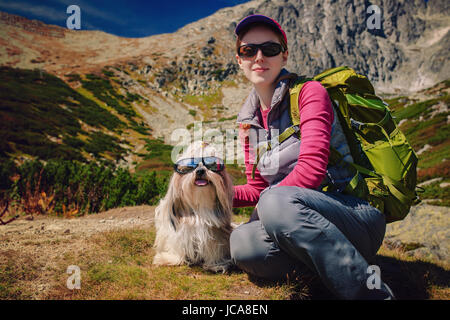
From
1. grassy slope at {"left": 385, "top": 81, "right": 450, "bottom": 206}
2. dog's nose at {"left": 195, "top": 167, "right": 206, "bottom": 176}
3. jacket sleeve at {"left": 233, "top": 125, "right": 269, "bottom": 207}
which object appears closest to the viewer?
dog's nose at {"left": 195, "top": 167, "right": 206, "bottom": 176}

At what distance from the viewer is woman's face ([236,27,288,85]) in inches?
107

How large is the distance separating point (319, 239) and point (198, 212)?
4.48ft

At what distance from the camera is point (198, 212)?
119 inches

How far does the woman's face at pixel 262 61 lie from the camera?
8.88 feet

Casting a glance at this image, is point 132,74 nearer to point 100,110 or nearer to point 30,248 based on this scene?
point 100,110

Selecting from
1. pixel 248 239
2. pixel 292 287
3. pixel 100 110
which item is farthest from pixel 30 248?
pixel 100 110

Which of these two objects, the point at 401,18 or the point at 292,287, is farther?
the point at 401,18

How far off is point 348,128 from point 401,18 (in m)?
205

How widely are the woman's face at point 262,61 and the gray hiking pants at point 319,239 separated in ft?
3.69

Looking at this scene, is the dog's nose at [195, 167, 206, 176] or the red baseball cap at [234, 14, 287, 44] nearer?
the red baseball cap at [234, 14, 287, 44]

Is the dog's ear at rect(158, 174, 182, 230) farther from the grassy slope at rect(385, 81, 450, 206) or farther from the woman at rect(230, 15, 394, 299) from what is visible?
the grassy slope at rect(385, 81, 450, 206)

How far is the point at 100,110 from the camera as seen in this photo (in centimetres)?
4672

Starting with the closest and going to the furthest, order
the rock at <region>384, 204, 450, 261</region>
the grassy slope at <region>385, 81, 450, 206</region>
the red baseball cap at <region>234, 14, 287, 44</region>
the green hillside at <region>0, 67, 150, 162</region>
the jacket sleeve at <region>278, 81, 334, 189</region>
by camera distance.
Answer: the jacket sleeve at <region>278, 81, 334, 189</region>, the red baseball cap at <region>234, 14, 287, 44</region>, the rock at <region>384, 204, 450, 261</region>, the grassy slope at <region>385, 81, 450, 206</region>, the green hillside at <region>0, 67, 150, 162</region>

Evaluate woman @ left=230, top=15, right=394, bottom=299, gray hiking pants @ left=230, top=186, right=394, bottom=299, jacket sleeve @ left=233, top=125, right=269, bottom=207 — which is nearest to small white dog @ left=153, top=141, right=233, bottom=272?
jacket sleeve @ left=233, top=125, right=269, bottom=207
